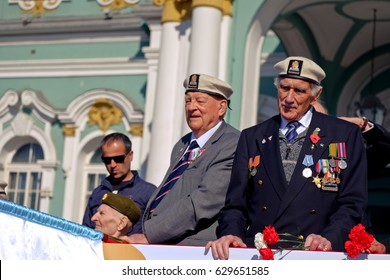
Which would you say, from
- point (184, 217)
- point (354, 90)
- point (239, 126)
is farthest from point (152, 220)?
point (354, 90)

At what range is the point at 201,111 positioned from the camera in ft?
17.6

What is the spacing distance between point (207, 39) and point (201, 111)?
5.91m

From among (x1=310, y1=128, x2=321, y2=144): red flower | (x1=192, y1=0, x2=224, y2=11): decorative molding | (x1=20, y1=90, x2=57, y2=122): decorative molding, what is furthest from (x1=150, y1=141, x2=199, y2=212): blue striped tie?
(x1=20, y1=90, x2=57, y2=122): decorative molding

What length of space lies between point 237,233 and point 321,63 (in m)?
9.08

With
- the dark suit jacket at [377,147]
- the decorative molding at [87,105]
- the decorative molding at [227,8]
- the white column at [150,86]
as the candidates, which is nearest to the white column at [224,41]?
the decorative molding at [227,8]

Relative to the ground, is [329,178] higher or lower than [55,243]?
higher

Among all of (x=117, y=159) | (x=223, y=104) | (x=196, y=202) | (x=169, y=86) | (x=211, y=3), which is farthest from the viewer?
(x=169, y=86)

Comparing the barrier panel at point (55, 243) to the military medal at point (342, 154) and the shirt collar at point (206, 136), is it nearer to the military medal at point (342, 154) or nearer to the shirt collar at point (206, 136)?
the military medal at point (342, 154)

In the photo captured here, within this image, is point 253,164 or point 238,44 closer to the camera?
point 253,164

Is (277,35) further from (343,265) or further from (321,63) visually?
(343,265)

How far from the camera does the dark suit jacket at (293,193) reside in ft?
15.0

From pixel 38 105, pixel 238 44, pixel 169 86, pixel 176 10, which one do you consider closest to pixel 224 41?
pixel 238 44

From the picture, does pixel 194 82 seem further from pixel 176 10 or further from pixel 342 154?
pixel 176 10

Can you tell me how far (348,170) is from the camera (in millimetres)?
4602
